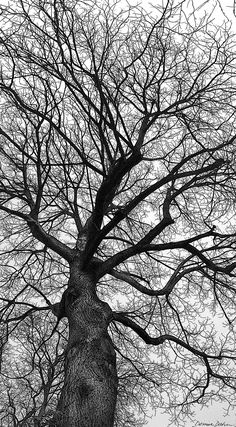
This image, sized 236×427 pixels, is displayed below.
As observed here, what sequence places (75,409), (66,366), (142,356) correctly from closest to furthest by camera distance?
1. (75,409)
2. (66,366)
3. (142,356)

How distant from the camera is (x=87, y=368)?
3326 millimetres

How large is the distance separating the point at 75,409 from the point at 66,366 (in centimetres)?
43

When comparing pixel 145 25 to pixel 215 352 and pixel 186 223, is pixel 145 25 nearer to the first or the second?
pixel 186 223

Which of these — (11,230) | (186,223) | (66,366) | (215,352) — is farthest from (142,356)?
(66,366)

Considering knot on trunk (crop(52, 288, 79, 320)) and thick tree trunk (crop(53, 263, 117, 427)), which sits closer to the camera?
thick tree trunk (crop(53, 263, 117, 427))

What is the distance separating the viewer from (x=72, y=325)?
3.82 metres

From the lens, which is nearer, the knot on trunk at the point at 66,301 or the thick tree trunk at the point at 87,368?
the thick tree trunk at the point at 87,368

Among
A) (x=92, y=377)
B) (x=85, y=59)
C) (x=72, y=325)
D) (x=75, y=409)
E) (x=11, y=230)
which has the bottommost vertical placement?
(x=75, y=409)

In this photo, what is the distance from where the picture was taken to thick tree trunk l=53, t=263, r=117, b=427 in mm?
3057

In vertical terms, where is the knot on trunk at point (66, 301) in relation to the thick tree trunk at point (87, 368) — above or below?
above

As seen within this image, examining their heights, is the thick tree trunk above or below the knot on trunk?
below

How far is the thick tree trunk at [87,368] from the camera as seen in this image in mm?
3057

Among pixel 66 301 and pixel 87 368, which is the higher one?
pixel 66 301

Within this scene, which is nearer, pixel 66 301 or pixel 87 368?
pixel 87 368
